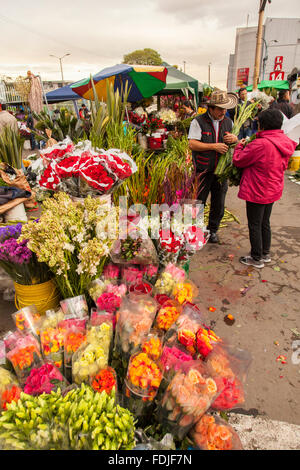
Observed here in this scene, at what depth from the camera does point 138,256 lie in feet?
6.09

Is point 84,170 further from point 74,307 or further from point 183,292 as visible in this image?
point 183,292

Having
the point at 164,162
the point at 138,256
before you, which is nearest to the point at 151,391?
the point at 138,256

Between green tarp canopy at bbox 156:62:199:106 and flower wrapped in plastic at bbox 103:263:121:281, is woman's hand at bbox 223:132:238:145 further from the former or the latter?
green tarp canopy at bbox 156:62:199:106

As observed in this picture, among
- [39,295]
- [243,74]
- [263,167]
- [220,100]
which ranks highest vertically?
[243,74]

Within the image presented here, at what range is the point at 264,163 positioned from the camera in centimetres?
286

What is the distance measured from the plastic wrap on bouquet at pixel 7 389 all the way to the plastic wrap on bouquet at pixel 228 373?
81cm

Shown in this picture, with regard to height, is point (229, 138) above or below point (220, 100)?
below

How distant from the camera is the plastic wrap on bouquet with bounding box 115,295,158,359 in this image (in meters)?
1.31

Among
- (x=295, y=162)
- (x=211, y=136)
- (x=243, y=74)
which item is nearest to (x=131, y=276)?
(x=211, y=136)

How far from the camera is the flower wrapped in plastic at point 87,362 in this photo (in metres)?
1.14

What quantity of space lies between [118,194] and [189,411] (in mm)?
1747

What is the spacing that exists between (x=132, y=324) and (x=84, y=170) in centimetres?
95

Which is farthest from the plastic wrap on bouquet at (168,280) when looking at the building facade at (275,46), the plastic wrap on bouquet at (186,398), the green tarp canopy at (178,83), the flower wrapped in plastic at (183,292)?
the building facade at (275,46)

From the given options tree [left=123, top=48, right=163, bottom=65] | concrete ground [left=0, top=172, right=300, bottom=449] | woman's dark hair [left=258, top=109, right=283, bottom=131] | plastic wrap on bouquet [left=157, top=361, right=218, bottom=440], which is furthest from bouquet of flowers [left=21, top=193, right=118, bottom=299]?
tree [left=123, top=48, right=163, bottom=65]
